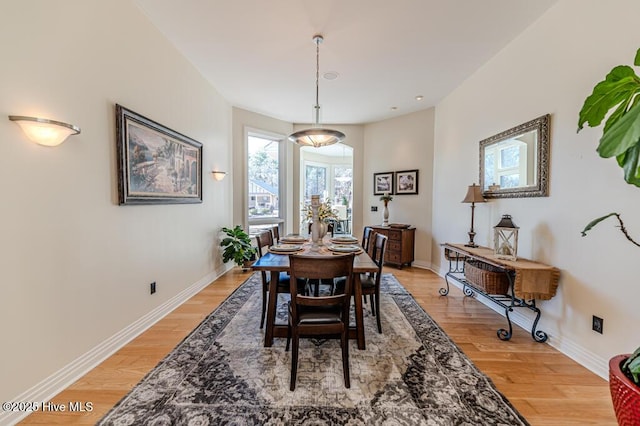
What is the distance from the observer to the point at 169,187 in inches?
119

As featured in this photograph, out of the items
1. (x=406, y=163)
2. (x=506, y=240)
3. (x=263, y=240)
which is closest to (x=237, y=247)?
(x=263, y=240)

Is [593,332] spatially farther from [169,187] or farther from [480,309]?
[169,187]

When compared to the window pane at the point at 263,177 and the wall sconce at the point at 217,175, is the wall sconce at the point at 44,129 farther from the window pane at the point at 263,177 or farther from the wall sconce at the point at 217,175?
the window pane at the point at 263,177

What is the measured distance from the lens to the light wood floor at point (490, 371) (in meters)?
1.58

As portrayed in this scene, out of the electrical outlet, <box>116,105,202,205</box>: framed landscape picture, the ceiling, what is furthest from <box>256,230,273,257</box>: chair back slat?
the electrical outlet

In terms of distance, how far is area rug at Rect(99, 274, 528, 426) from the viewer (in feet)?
5.08

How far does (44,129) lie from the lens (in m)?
1.58

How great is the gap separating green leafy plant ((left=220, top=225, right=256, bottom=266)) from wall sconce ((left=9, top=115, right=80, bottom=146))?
290 centimetres

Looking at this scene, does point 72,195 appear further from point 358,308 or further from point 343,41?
point 343,41

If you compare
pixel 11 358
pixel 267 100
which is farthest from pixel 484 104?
pixel 11 358

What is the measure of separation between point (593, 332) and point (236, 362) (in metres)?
2.77

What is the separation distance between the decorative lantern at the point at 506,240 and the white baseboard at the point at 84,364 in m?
3.61

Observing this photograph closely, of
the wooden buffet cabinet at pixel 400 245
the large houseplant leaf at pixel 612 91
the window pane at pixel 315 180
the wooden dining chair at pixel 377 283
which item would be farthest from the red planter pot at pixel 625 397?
the window pane at pixel 315 180

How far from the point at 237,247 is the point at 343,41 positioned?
11.0 ft
